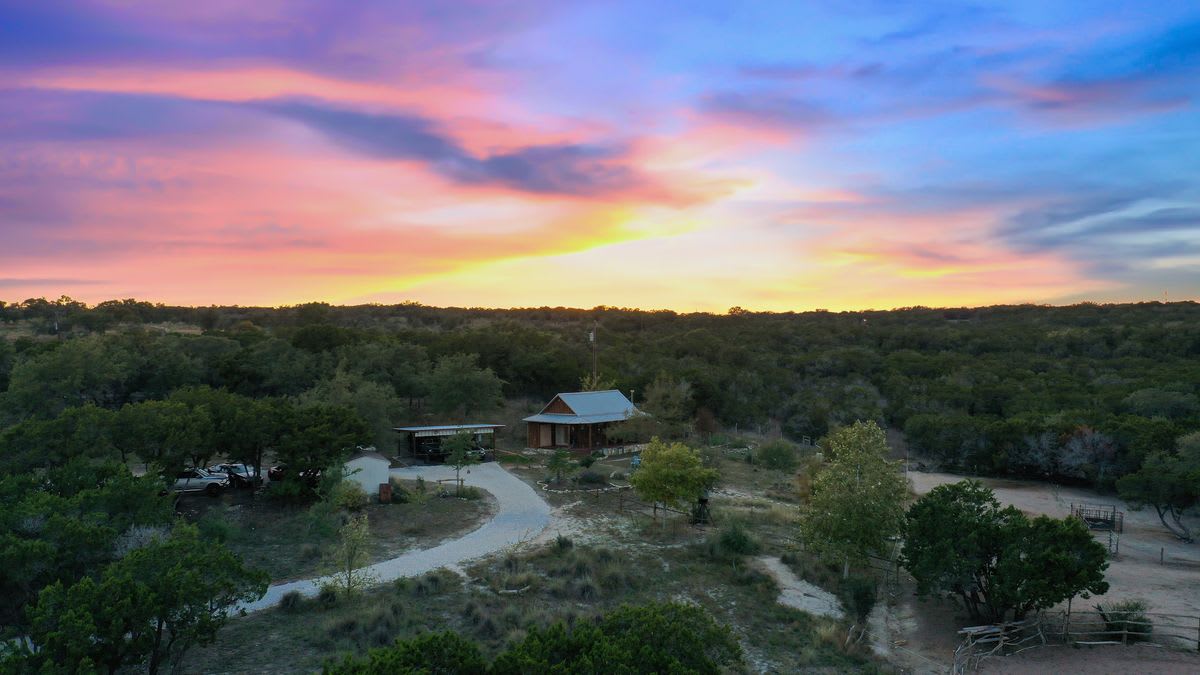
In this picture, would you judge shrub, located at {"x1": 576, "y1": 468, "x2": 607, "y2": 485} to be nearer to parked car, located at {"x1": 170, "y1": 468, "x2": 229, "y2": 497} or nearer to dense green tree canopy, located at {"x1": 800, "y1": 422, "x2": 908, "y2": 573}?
dense green tree canopy, located at {"x1": 800, "y1": 422, "x2": 908, "y2": 573}

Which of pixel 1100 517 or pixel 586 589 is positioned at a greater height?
pixel 586 589

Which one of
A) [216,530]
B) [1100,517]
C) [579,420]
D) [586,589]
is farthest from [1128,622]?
[579,420]

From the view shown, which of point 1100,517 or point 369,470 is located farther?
point 1100,517

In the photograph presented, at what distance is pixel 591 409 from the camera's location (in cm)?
3831

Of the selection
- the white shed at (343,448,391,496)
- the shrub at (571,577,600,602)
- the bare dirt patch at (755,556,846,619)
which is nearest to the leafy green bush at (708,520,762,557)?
the bare dirt patch at (755,556,846,619)

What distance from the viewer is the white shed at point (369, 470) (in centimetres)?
2457

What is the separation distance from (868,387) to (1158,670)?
124 ft

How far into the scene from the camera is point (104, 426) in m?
20.5

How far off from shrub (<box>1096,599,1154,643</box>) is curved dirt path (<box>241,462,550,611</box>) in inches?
551

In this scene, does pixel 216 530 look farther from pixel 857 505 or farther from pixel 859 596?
pixel 857 505

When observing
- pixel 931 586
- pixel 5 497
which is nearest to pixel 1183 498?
pixel 931 586

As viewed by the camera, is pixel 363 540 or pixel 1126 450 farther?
pixel 1126 450

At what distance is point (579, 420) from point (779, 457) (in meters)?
9.93

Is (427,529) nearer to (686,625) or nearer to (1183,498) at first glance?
(686,625)
